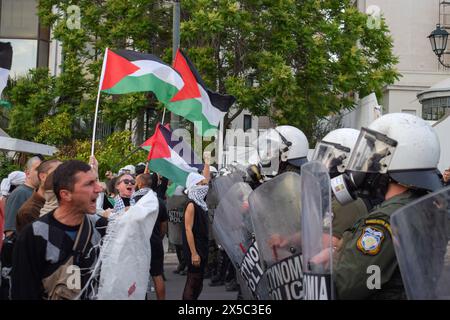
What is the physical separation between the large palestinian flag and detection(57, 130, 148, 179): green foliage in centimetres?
472

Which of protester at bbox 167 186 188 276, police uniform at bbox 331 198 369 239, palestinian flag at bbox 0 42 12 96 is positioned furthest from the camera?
protester at bbox 167 186 188 276

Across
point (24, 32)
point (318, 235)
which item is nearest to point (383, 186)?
point (318, 235)

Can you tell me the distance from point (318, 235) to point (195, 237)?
200 inches

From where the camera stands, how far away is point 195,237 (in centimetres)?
764

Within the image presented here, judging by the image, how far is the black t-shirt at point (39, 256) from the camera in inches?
126

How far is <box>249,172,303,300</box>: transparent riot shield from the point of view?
3.04 meters

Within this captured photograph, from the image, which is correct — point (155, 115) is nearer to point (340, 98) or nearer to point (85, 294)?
point (340, 98)

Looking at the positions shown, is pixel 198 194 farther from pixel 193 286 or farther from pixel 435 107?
pixel 435 107

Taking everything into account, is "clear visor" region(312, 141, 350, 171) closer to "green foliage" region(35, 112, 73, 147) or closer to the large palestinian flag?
the large palestinian flag

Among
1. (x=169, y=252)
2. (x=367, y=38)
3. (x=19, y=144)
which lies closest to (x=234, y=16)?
(x=367, y=38)

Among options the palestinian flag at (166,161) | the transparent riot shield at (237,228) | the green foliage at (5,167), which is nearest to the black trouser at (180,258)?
the palestinian flag at (166,161)

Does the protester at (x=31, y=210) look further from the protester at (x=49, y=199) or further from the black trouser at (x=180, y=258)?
the black trouser at (x=180, y=258)

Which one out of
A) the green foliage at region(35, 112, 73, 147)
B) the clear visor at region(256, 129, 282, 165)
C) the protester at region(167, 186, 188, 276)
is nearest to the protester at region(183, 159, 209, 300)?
the clear visor at region(256, 129, 282, 165)

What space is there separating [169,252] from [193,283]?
731 centimetres
